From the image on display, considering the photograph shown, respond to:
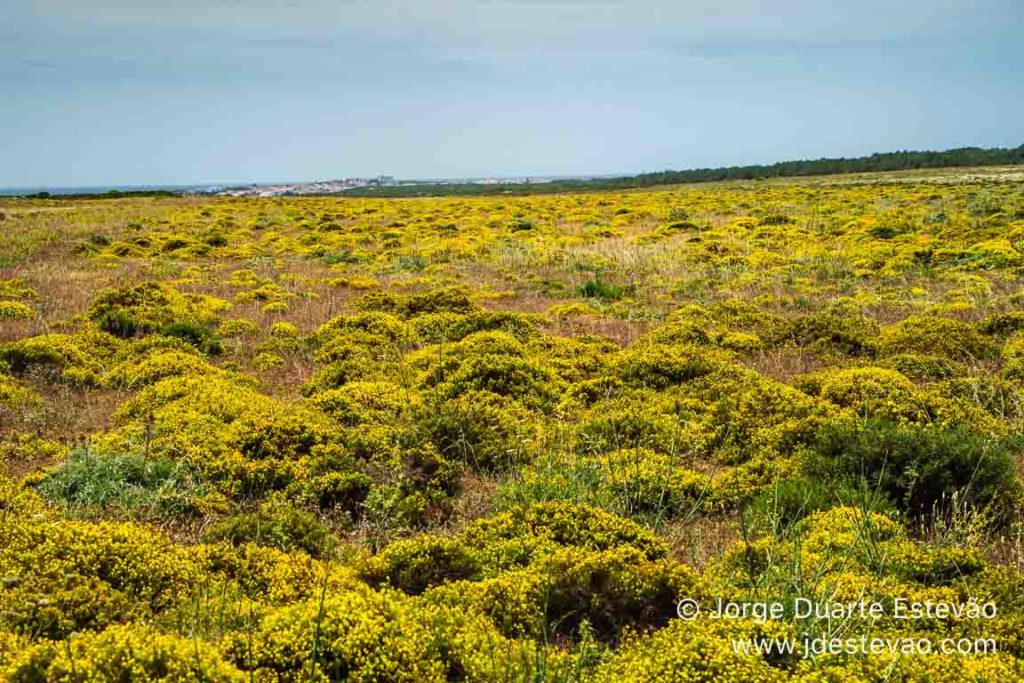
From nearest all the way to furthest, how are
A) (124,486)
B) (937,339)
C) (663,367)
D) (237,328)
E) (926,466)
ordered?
(124,486)
(926,466)
(663,367)
(937,339)
(237,328)

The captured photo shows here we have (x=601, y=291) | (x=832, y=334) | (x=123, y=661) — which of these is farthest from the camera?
(x=601, y=291)

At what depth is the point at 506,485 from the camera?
18.8 ft

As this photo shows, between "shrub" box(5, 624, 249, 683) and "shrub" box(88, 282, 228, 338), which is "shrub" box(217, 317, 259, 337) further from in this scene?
"shrub" box(5, 624, 249, 683)

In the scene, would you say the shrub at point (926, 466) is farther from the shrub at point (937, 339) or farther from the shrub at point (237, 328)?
the shrub at point (237, 328)

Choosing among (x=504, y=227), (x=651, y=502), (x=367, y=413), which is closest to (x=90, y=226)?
(x=504, y=227)

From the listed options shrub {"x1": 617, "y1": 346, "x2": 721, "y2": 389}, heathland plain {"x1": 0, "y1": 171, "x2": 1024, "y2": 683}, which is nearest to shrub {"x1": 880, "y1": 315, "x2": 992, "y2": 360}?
heathland plain {"x1": 0, "y1": 171, "x2": 1024, "y2": 683}

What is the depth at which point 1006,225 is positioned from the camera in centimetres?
2234

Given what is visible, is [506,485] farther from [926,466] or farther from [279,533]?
[926,466]

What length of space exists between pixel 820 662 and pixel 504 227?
29517mm

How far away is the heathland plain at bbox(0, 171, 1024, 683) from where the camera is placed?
133 inches

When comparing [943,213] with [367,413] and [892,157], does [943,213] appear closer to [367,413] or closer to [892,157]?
[367,413]

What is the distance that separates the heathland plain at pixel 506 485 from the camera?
3.38 metres

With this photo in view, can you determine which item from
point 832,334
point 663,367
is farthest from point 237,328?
point 832,334

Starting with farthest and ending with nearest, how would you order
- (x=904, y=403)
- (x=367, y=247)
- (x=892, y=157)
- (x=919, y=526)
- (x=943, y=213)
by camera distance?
(x=892, y=157), (x=943, y=213), (x=367, y=247), (x=904, y=403), (x=919, y=526)
